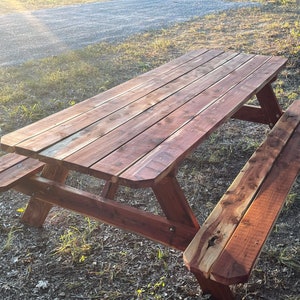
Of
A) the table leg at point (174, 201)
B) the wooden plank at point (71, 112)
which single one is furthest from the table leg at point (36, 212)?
the table leg at point (174, 201)

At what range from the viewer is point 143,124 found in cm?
222

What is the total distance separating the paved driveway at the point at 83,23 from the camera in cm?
781

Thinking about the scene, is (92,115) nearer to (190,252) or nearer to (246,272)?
(190,252)

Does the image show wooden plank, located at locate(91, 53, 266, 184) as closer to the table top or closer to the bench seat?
the table top

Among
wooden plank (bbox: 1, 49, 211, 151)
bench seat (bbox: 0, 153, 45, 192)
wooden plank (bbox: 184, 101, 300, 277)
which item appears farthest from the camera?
bench seat (bbox: 0, 153, 45, 192)

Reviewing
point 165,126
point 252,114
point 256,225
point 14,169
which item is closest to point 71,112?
point 14,169

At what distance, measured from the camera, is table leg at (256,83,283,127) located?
3.52 m

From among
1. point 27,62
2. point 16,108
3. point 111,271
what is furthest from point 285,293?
point 27,62

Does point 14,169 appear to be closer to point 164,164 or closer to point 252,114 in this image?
point 164,164

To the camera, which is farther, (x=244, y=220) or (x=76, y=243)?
(x=76, y=243)

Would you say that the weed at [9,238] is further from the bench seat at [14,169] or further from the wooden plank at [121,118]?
the wooden plank at [121,118]

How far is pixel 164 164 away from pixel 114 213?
0.50 m

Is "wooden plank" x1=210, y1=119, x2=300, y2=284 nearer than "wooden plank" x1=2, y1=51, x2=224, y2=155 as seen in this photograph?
Yes

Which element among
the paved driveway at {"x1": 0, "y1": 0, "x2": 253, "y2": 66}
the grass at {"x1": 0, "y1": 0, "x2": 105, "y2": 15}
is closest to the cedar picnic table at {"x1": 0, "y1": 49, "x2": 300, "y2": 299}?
the paved driveway at {"x1": 0, "y1": 0, "x2": 253, "y2": 66}
